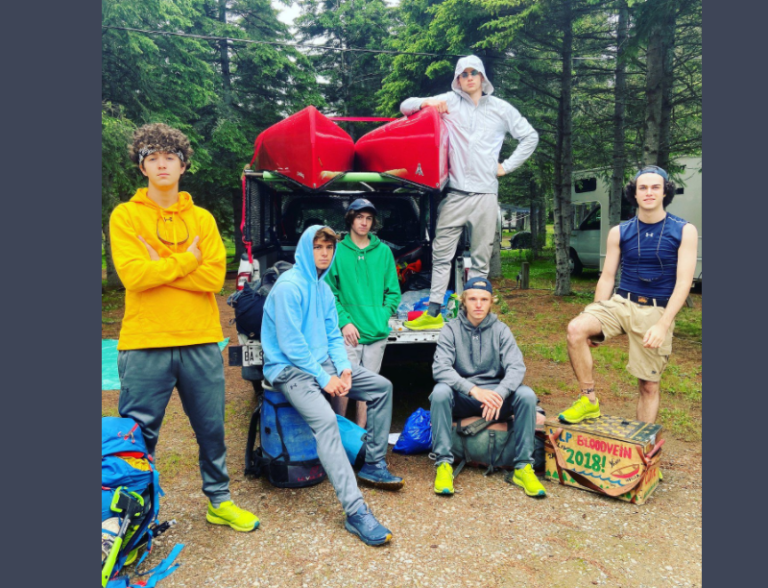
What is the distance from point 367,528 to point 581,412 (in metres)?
1.76

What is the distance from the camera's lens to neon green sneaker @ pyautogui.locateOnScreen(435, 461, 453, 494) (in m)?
3.72

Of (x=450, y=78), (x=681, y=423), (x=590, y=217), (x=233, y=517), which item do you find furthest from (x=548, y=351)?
(x=590, y=217)

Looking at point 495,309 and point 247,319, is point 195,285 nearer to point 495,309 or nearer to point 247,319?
point 247,319

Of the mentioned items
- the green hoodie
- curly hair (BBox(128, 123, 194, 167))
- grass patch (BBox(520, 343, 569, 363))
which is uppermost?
curly hair (BBox(128, 123, 194, 167))

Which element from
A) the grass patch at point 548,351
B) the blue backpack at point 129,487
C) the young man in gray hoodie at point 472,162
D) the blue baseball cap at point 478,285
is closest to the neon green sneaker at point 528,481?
the blue baseball cap at point 478,285

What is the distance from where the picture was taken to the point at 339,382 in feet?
11.9

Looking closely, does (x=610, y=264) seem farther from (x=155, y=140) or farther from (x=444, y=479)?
(x=155, y=140)

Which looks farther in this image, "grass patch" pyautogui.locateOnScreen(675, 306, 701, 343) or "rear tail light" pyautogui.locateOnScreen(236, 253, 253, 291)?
"grass patch" pyautogui.locateOnScreen(675, 306, 701, 343)

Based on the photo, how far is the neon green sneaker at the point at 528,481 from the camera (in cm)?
370

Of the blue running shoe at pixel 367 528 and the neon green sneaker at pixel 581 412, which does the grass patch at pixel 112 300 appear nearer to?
the blue running shoe at pixel 367 528

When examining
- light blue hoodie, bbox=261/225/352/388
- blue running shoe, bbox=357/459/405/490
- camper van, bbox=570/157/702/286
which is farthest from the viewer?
camper van, bbox=570/157/702/286

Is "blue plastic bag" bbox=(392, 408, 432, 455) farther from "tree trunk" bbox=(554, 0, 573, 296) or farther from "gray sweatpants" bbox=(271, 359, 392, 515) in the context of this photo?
"tree trunk" bbox=(554, 0, 573, 296)

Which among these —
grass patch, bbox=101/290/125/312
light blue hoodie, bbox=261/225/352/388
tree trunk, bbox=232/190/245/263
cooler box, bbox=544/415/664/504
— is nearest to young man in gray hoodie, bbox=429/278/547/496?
cooler box, bbox=544/415/664/504

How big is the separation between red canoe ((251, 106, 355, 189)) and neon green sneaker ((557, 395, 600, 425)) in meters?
3.06
